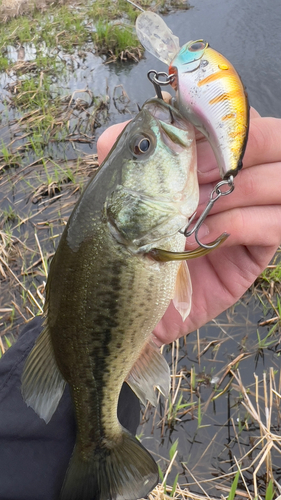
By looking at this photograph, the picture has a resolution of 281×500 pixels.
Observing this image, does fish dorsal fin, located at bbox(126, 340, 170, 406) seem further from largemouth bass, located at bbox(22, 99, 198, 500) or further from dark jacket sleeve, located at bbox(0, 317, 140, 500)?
dark jacket sleeve, located at bbox(0, 317, 140, 500)

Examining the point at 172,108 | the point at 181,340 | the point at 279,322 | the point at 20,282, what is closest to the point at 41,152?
the point at 20,282

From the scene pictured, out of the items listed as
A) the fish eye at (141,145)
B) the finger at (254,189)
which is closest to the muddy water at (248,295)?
the finger at (254,189)

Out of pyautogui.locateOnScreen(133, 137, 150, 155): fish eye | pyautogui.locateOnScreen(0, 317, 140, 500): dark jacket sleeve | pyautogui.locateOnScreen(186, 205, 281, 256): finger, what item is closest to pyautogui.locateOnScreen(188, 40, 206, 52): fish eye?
pyautogui.locateOnScreen(133, 137, 150, 155): fish eye

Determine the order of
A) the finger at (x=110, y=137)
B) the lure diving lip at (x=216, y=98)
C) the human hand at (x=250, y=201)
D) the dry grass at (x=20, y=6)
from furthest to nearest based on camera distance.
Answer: the dry grass at (x=20, y=6)
the finger at (x=110, y=137)
the human hand at (x=250, y=201)
the lure diving lip at (x=216, y=98)

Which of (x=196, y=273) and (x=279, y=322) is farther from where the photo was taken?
(x=279, y=322)

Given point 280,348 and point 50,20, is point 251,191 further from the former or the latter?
point 50,20

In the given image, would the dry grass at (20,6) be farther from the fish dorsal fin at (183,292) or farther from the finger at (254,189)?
the fish dorsal fin at (183,292)
